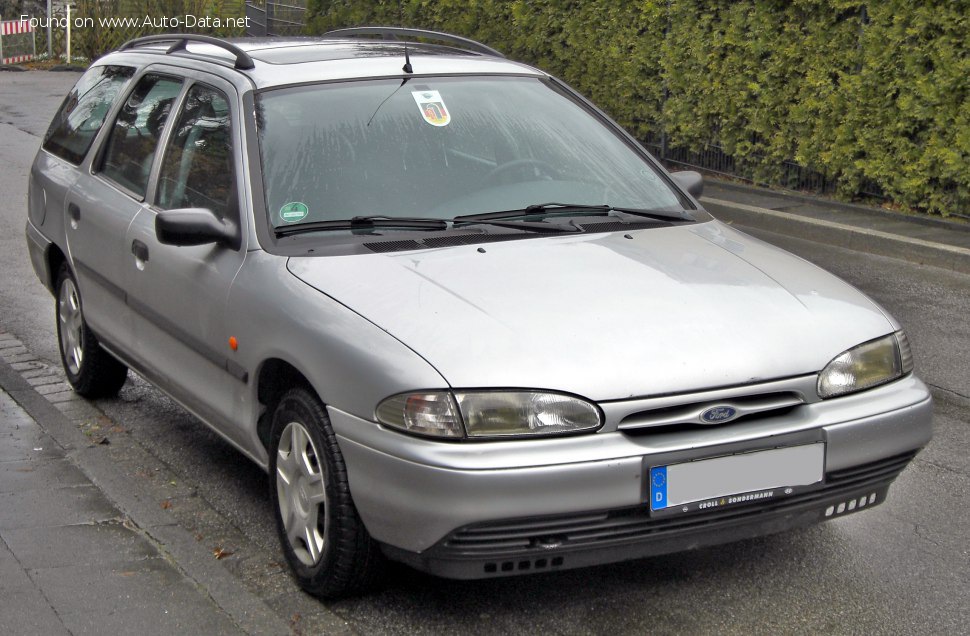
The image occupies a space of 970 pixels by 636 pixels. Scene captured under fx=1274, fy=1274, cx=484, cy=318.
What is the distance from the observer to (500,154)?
4871 mm

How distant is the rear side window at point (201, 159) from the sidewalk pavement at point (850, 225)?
6.50m

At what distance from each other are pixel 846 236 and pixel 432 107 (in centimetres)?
658

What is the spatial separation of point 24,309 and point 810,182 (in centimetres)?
767

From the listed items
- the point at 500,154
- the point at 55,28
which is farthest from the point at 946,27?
the point at 55,28

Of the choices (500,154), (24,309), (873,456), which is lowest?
(24,309)

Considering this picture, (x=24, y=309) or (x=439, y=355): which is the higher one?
(x=439, y=355)

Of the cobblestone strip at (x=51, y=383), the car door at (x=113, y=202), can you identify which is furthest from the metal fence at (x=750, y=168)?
the car door at (x=113, y=202)

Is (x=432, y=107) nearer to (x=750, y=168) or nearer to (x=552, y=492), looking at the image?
(x=552, y=492)

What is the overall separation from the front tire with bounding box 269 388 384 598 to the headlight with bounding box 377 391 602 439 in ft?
1.29

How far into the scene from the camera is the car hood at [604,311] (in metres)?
3.56

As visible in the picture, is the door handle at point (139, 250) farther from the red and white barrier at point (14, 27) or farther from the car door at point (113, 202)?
the red and white barrier at point (14, 27)

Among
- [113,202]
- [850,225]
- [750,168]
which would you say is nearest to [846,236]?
[850,225]

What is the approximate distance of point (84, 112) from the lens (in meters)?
6.41

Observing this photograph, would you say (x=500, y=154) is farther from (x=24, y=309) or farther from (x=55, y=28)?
(x=55, y=28)
